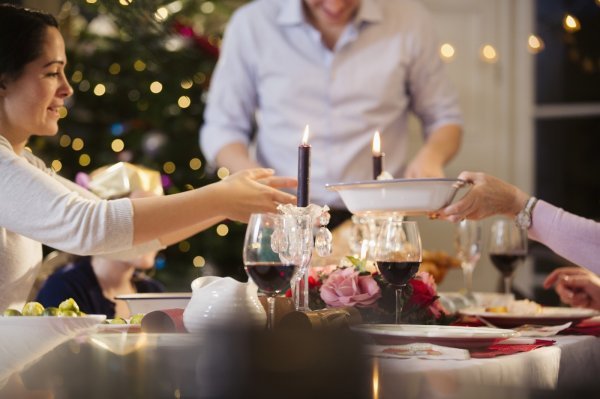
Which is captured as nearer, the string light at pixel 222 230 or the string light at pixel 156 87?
the string light at pixel 222 230

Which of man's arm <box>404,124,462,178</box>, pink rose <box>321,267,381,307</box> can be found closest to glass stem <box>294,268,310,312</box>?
pink rose <box>321,267,381,307</box>

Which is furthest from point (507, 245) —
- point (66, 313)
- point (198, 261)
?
point (198, 261)

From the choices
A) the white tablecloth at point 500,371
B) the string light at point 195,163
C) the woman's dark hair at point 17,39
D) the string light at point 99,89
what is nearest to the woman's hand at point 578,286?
the white tablecloth at point 500,371

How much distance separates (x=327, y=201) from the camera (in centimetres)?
302

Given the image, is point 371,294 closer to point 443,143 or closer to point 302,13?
point 443,143

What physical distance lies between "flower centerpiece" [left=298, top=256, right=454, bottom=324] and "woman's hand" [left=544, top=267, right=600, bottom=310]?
0.55 metres

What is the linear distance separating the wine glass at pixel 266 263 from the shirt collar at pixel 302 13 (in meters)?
1.96

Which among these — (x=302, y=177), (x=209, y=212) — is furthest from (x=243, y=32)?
(x=302, y=177)

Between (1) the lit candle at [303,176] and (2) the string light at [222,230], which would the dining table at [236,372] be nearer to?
(1) the lit candle at [303,176]

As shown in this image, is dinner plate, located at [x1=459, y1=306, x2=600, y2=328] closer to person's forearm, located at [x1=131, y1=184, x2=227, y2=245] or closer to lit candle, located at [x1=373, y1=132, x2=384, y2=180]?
lit candle, located at [x1=373, y1=132, x2=384, y2=180]

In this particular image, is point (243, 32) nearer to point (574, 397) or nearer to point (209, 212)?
point (209, 212)

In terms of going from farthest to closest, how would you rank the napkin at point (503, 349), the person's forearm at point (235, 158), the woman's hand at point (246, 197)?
1. the person's forearm at point (235, 158)
2. the woman's hand at point (246, 197)
3. the napkin at point (503, 349)

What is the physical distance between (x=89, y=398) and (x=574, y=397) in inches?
14.0

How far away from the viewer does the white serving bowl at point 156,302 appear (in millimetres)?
1616
